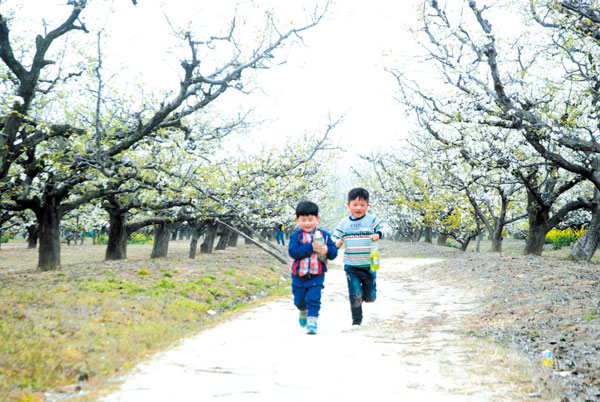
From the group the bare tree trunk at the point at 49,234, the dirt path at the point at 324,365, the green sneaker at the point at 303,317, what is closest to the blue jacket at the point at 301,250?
the green sneaker at the point at 303,317

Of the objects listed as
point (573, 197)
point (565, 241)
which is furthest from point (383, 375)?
point (565, 241)

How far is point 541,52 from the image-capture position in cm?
1309

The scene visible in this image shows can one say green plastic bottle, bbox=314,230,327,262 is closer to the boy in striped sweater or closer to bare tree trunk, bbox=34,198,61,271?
the boy in striped sweater

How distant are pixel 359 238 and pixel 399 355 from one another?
7.46 feet

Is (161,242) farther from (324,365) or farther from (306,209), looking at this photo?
(324,365)

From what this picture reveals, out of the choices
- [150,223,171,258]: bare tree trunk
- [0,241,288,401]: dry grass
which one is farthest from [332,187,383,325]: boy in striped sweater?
[150,223,171,258]: bare tree trunk

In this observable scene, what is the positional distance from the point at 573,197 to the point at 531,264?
1104cm

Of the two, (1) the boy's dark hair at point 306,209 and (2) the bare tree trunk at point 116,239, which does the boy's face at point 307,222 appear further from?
(2) the bare tree trunk at point 116,239

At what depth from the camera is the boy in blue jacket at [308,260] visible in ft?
22.9

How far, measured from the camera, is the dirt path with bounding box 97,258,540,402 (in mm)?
4160

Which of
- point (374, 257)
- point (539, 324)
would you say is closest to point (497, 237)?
point (539, 324)

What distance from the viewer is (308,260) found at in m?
7.10

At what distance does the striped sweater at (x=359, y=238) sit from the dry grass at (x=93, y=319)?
2663 millimetres

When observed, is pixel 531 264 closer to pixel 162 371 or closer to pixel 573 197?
pixel 573 197
